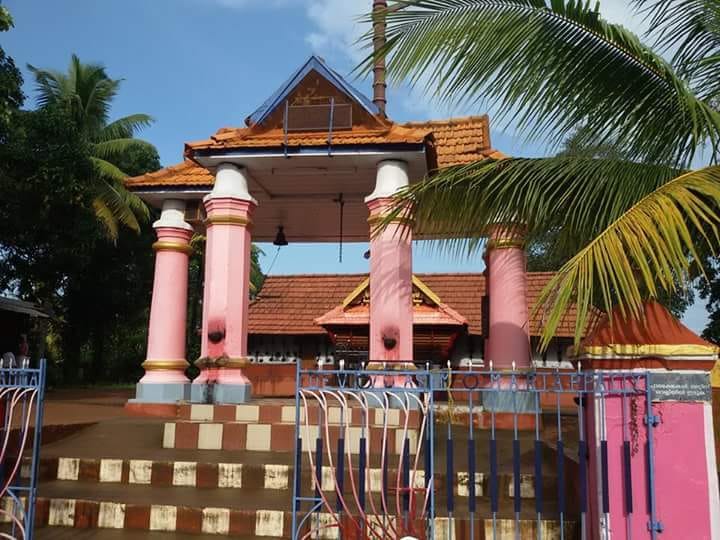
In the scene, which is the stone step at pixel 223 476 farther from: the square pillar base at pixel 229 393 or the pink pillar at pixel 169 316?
the pink pillar at pixel 169 316

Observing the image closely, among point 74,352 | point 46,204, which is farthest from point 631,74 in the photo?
point 74,352

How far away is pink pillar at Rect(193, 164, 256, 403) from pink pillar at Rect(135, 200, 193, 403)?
1.44m

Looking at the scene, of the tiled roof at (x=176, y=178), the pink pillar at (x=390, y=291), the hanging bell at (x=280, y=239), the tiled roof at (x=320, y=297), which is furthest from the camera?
the tiled roof at (x=320, y=297)

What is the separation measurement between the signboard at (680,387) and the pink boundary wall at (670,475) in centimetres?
5

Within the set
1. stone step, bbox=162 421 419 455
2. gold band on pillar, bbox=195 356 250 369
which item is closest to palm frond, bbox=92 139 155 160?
gold band on pillar, bbox=195 356 250 369

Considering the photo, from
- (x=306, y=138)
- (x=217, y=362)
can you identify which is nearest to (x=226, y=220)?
(x=306, y=138)

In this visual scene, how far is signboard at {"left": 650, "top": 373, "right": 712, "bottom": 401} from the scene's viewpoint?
4059 mm

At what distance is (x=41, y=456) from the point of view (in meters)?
6.64

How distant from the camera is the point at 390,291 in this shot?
25.8 feet

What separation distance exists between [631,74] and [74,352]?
2433cm

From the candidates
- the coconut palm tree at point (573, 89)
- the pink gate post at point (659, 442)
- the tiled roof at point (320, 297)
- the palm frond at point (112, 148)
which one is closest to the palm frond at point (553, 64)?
the coconut palm tree at point (573, 89)

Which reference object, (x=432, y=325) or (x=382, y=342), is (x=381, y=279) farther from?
(x=432, y=325)

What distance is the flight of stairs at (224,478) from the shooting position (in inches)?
205

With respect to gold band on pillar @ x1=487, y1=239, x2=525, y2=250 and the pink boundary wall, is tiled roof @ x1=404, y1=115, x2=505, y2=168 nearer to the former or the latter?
gold band on pillar @ x1=487, y1=239, x2=525, y2=250
